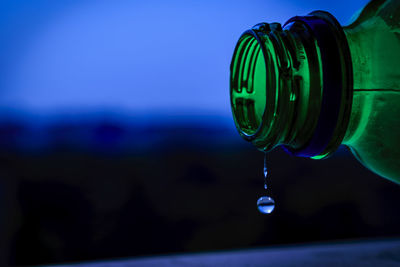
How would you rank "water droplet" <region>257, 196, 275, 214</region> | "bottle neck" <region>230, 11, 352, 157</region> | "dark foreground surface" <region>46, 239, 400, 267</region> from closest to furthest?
1. "bottle neck" <region>230, 11, 352, 157</region>
2. "water droplet" <region>257, 196, 275, 214</region>
3. "dark foreground surface" <region>46, 239, 400, 267</region>

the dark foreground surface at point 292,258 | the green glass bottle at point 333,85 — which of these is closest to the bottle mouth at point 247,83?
the green glass bottle at point 333,85

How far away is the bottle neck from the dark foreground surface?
1.04ft

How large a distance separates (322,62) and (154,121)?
1.91ft

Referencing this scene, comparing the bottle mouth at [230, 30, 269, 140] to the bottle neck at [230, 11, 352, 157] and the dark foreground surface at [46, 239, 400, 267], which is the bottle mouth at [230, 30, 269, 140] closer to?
the bottle neck at [230, 11, 352, 157]

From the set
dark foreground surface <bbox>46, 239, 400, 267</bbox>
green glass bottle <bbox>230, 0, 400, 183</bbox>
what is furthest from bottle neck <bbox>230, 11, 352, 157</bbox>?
dark foreground surface <bbox>46, 239, 400, 267</bbox>

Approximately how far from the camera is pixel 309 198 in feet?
3.22

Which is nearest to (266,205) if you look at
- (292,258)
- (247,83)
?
(247,83)

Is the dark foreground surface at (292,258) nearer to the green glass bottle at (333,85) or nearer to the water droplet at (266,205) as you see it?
the water droplet at (266,205)

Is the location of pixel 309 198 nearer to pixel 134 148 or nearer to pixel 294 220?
pixel 294 220

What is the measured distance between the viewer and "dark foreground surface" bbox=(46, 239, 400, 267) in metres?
0.66

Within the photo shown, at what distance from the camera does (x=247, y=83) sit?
1.46 feet

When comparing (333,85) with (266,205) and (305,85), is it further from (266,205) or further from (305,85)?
(266,205)

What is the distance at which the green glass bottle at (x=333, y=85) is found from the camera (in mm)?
362

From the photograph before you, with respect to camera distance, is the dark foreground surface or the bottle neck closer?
the bottle neck
